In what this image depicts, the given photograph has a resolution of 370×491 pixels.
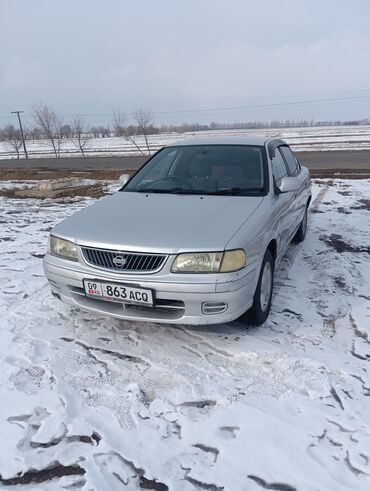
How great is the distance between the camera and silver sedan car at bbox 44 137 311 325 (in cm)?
282

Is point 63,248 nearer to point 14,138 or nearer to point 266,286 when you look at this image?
point 266,286

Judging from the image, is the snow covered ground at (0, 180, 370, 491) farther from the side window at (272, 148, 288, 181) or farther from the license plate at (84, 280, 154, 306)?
the side window at (272, 148, 288, 181)

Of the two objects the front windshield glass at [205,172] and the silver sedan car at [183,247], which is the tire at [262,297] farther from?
the front windshield glass at [205,172]

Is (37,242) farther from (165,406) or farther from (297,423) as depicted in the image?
(297,423)

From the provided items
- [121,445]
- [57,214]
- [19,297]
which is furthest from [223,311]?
[57,214]

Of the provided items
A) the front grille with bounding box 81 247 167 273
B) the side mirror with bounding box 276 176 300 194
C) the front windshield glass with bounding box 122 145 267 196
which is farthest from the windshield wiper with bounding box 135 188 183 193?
the front grille with bounding box 81 247 167 273

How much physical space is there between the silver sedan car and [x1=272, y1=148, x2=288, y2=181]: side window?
0.07 m

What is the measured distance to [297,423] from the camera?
7.63 ft

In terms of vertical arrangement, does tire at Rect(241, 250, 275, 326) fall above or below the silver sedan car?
below

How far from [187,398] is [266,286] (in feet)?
4.35

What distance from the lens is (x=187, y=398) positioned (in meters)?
2.55

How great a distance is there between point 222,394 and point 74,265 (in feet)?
4.81

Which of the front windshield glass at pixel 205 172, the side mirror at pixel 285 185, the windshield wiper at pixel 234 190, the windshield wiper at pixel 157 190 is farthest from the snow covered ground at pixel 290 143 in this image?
the windshield wiper at pixel 234 190

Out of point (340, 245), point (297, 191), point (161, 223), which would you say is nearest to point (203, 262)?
point (161, 223)
